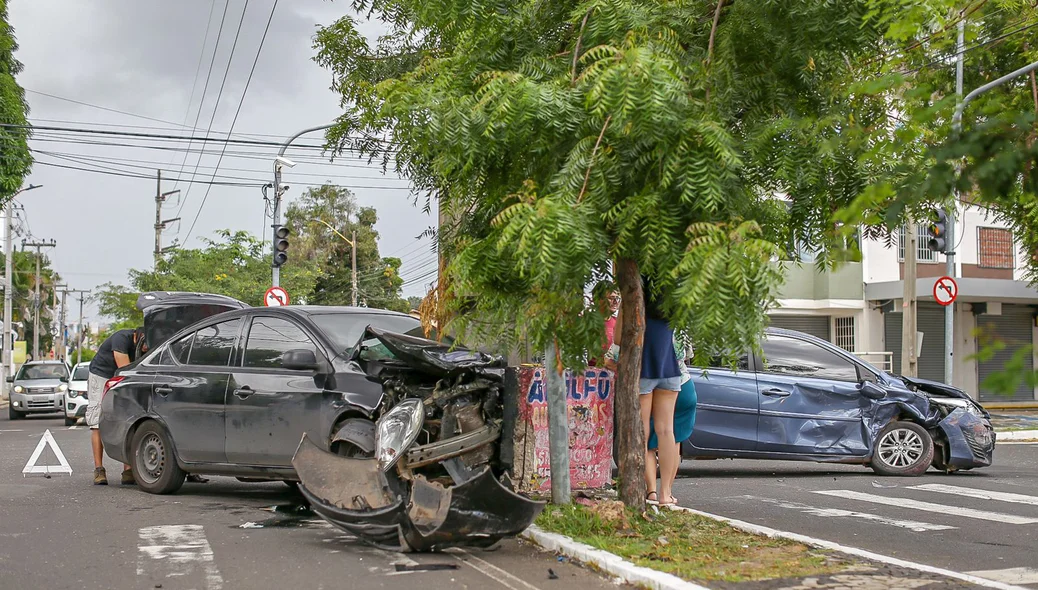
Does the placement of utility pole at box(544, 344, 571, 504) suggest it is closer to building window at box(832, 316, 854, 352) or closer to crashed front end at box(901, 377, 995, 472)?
crashed front end at box(901, 377, 995, 472)

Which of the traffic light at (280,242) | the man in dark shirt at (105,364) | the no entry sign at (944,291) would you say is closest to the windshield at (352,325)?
the man in dark shirt at (105,364)

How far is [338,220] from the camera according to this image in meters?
64.9

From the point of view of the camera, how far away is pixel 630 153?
5961 mm

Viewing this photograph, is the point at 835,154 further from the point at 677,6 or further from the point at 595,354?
the point at 595,354

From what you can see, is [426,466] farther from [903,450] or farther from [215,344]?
[903,450]

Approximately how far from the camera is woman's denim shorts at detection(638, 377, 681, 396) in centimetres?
786

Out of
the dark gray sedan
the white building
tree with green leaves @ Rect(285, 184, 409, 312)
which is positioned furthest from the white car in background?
tree with green leaves @ Rect(285, 184, 409, 312)

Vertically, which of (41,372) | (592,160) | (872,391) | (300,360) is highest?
(592,160)

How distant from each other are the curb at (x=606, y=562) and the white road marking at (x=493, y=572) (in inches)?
19.1

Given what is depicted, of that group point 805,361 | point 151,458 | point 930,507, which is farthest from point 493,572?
point 805,361

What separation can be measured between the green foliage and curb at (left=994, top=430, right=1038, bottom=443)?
42.6 feet

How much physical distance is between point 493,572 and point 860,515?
3881mm

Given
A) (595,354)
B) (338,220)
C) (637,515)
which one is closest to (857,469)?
(637,515)

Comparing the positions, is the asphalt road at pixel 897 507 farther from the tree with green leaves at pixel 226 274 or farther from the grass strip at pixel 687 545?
the tree with green leaves at pixel 226 274
